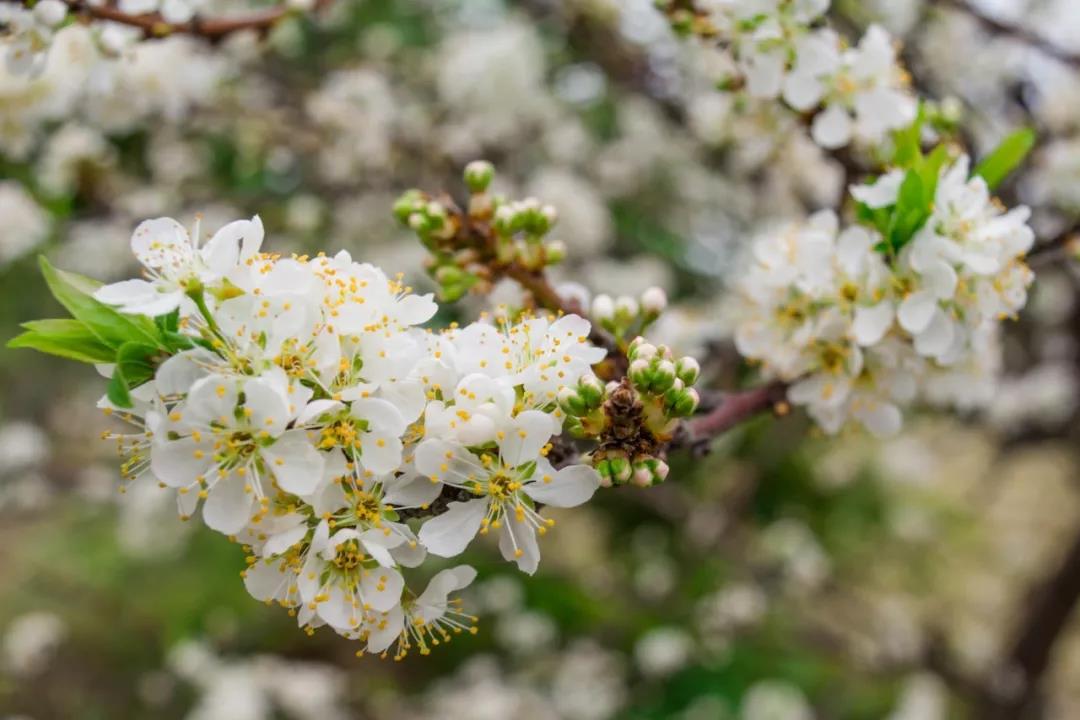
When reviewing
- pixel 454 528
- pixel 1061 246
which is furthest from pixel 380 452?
pixel 1061 246

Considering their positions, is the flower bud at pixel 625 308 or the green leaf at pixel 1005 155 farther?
the green leaf at pixel 1005 155

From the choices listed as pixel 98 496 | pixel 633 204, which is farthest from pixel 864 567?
pixel 98 496

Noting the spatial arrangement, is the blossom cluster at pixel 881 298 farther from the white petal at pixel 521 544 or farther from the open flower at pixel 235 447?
the open flower at pixel 235 447

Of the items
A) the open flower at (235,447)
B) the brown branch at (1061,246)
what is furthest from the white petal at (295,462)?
the brown branch at (1061,246)

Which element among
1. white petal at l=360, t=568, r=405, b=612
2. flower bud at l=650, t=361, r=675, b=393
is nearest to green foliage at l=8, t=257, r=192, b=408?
white petal at l=360, t=568, r=405, b=612

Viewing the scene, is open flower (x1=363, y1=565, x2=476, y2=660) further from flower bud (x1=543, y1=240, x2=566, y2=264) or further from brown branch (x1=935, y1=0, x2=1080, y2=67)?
brown branch (x1=935, y1=0, x2=1080, y2=67)

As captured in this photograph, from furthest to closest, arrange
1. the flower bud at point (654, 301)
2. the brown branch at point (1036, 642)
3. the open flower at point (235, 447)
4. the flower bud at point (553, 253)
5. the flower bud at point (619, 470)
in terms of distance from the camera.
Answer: the brown branch at point (1036, 642) → the flower bud at point (553, 253) → the flower bud at point (654, 301) → the flower bud at point (619, 470) → the open flower at point (235, 447)

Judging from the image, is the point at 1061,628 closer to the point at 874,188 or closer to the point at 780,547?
the point at 780,547
